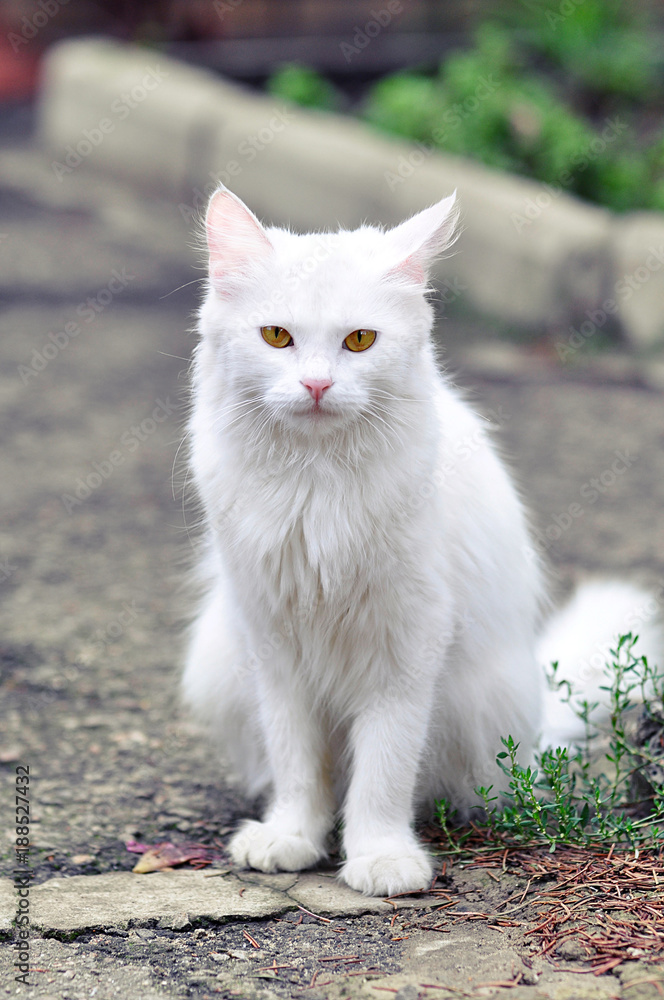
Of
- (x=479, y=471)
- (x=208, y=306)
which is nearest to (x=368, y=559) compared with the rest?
(x=479, y=471)

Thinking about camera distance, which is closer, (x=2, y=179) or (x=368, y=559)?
(x=368, y=559)

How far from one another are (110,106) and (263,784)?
822cm

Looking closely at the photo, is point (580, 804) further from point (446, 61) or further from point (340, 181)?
point (446, 61)

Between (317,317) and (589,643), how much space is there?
5.32 feet

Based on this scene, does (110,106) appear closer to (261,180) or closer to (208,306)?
(261,180)

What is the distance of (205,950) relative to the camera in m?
2.32

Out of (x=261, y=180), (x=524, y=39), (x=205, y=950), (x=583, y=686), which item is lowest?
(x=205, y=950)

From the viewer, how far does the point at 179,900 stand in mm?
2543

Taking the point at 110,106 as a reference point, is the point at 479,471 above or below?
below

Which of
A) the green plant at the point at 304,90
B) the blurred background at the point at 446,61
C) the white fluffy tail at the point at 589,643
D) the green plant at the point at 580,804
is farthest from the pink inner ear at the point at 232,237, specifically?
the green plant at the point at 304,90

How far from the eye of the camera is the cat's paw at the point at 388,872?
2.56 meters

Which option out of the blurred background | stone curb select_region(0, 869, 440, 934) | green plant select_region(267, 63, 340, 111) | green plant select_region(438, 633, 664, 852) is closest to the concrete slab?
stone curb select_region(0, 869, 440, 934)

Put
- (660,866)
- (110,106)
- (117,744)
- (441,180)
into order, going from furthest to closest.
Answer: (110,106) < (441,180) < (117,744) < (660,866)

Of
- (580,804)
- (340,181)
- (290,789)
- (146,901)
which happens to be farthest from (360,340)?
(340,181)
